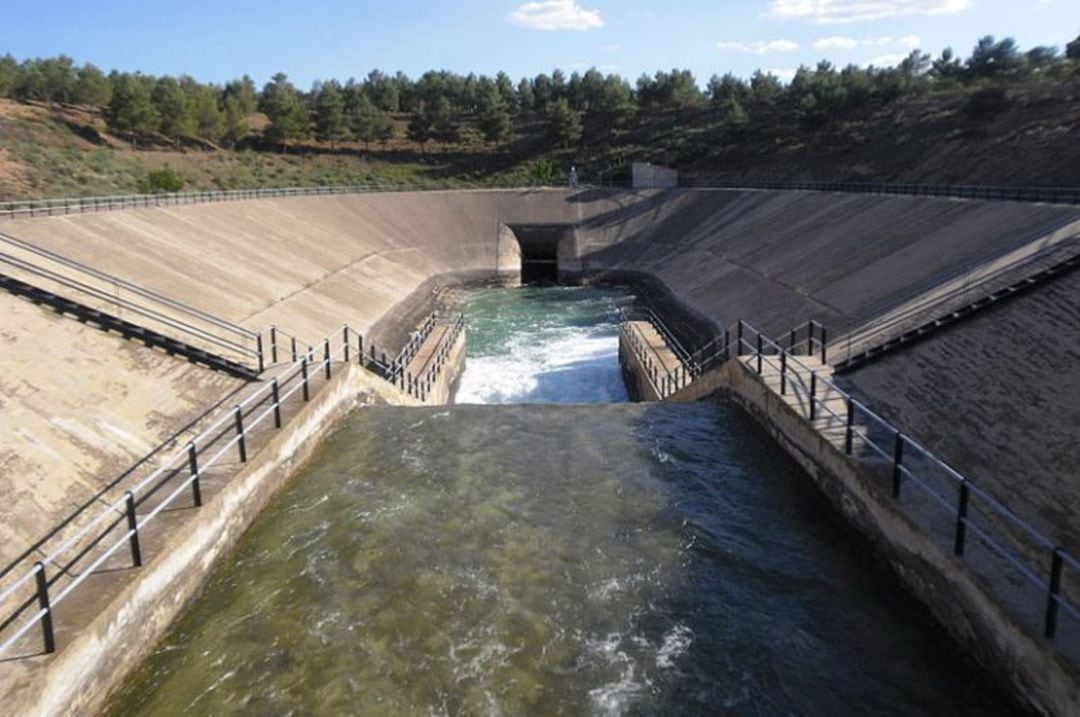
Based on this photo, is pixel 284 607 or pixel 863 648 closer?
pixel 863 648

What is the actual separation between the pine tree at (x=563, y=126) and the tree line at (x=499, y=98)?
0.49ft

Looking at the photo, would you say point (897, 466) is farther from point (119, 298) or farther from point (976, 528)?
point (119, 298)

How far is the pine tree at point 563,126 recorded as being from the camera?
94.0 meters

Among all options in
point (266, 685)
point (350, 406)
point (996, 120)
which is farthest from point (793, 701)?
point (996, 120)

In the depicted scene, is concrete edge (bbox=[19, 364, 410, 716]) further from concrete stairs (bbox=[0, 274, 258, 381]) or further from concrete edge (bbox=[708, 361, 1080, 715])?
concrete edge (bbox=[708, 361, 1080, 715])

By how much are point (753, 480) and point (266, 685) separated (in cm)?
761

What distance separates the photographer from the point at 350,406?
16.1m

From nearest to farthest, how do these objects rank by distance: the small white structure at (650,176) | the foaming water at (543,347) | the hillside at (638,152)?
the foaming water at (543,347), the hillside at (638,152), the small white structure at (650,176)

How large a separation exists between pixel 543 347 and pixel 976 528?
29393 mm

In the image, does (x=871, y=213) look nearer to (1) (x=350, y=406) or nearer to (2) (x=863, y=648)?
(1) (x=350, y=406)

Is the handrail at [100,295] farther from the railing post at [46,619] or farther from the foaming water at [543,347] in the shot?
the railing post at [46,619]

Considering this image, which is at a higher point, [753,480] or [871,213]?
[871,213]

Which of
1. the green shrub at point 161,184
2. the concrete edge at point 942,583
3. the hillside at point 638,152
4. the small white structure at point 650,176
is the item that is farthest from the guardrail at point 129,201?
the concrete edge at point 942,583

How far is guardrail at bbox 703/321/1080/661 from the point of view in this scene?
673 centimetres
